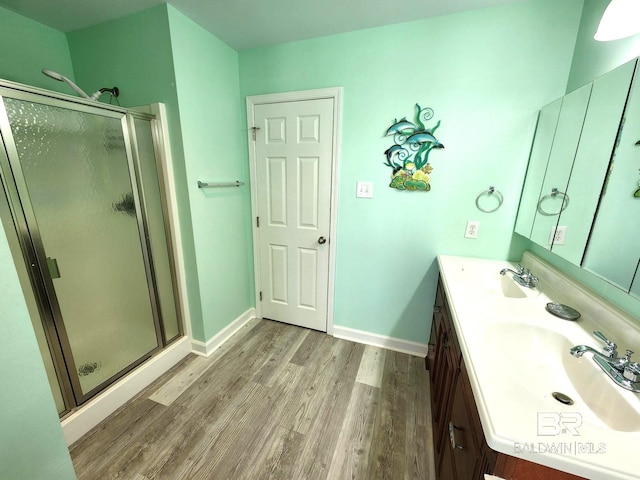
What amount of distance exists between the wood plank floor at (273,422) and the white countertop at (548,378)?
2.79 ft

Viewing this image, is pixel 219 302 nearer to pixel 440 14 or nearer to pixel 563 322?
pixel 563 322

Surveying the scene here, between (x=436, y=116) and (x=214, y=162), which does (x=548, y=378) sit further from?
(x=214, y=162)

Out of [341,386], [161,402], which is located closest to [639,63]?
[341,386]

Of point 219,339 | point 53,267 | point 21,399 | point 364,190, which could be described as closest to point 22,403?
point 21,399

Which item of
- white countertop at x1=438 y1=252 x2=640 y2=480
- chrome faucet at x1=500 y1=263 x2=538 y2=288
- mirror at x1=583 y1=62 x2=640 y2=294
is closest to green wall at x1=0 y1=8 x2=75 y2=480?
white countertop at x1=438 y1=252 x2=640 y2=480

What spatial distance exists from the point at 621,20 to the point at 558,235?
0.86 metres

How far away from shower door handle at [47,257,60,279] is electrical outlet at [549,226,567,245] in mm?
2607

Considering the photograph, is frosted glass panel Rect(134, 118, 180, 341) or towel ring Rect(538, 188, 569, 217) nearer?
towel ring Rect(538, 188, 569, 217)

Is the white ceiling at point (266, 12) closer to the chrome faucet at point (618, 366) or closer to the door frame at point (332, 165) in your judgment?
the door frame at point (332, 165)

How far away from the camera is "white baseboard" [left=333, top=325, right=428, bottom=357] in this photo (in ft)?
6.75

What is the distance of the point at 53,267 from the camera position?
133 centimetres

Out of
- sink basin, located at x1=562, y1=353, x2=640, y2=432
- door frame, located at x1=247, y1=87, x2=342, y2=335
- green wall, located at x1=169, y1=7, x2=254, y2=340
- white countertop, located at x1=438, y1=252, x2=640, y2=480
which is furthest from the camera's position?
door frame, located at x1=247, y1=87, x2=342, y2=335

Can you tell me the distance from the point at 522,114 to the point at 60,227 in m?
2.77

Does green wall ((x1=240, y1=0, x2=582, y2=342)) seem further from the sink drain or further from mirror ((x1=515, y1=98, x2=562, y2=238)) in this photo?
the sink drain
